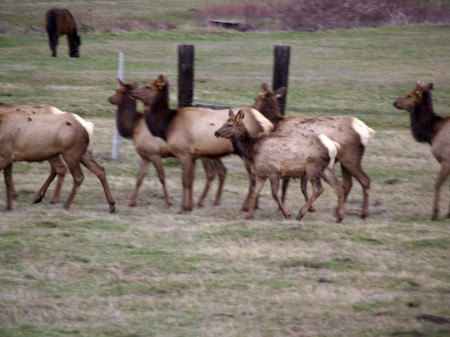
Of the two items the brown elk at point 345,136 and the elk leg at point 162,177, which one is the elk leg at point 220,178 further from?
the brown elk at point 345,136

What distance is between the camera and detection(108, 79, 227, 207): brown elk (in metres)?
15.2

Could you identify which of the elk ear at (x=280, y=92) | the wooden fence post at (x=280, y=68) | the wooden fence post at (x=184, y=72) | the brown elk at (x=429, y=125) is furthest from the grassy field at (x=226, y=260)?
the wooden fence post at (x=280, y=68)

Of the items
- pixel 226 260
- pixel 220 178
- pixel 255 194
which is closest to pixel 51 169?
pixel 220 178

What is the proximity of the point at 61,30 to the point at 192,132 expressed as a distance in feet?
59.5

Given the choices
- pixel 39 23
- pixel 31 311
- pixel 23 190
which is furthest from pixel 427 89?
pixel 39 23

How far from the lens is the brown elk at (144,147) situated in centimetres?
1520

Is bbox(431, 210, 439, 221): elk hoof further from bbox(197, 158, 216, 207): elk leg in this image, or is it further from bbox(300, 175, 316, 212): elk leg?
bbox(197, 158, 216, 207): elk leg

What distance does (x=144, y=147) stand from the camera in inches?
608

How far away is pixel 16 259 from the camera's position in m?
11.4

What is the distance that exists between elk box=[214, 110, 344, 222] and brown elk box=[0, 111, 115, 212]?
6.16 ft

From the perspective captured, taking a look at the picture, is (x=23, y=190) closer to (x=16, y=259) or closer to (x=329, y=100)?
(x=16, y=259)

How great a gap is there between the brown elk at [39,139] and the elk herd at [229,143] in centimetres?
1

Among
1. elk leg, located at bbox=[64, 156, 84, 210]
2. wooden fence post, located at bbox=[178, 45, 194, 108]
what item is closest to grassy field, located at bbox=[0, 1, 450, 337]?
elk leg, located at bbox=[64, 156, 84, 210]

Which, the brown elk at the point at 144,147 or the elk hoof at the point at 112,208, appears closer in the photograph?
the elk hoof at the point at 112,208
